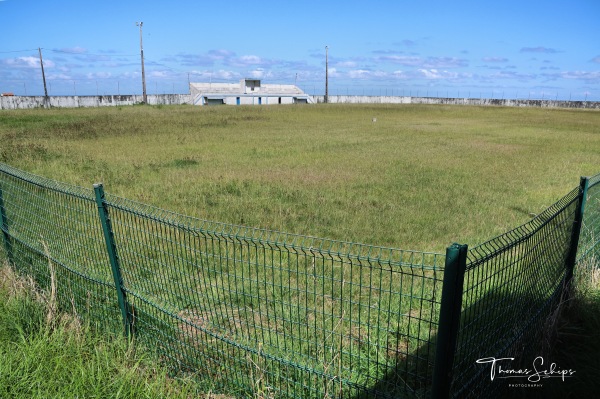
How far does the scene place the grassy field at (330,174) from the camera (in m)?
8.35

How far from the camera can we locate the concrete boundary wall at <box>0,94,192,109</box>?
50188 millimetres

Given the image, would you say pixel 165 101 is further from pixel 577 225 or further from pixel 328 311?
pixel 577 225

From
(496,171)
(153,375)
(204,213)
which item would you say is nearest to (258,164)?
(204,213)

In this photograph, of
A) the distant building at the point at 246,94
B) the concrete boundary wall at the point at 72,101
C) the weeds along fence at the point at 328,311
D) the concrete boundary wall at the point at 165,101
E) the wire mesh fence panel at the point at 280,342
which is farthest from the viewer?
the distant building at the point at 246,94

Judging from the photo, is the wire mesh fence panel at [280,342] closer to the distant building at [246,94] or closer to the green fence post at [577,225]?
the green fence post at [577,225]

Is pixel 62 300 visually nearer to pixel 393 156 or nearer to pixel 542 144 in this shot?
pixel 393 156

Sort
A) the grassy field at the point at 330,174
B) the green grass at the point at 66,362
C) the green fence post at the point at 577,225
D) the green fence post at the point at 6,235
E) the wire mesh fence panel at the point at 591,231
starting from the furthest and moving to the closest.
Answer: the grassy field at the point at 330,174
the green fence post at the point at 6,235
the wire mesh fence panel at the point at 591,231
the green fence post at the point at 577,225
the green grass at the point at 66,362

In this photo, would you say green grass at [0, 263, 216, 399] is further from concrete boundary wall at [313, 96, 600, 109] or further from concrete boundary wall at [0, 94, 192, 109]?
concrete boundary wall at [313, 96, 600, 109]

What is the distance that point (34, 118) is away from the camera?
91.2ft

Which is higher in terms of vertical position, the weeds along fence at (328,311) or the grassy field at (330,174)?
the weeds along fence at (328,311)

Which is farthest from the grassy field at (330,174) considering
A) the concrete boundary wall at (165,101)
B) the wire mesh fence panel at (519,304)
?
the concrete boundary wall at (165,101)

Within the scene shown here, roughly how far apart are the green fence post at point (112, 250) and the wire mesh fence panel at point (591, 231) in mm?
4670

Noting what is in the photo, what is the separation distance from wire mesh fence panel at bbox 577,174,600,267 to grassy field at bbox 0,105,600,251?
1.89 m

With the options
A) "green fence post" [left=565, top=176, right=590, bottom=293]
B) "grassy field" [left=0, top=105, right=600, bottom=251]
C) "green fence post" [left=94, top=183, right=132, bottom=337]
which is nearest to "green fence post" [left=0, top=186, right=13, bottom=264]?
"green fence post" [left=94, top=183, right=132, bottom=337]
